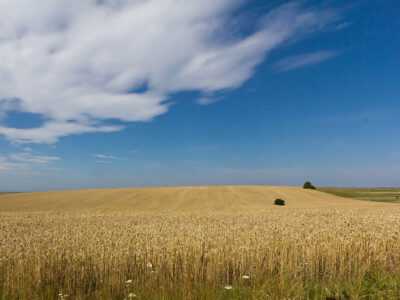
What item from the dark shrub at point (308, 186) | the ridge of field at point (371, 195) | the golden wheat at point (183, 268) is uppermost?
the golden wheat at point (183, 268)

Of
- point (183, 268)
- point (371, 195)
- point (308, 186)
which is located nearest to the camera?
point (183, 268)

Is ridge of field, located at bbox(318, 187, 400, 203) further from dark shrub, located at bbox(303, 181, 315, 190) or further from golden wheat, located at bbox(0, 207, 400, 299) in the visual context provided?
golden wheat, located at bbox(0, 207, 400, 299)

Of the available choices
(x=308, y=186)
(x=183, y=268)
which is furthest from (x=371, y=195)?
(x=183, y=268)

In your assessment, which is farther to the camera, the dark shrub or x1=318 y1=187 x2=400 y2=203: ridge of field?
the dark shrub

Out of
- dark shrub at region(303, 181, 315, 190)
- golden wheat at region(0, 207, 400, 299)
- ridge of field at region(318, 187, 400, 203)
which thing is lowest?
ridge of field at region(318, 187, 400, 203)

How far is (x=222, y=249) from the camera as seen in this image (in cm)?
651

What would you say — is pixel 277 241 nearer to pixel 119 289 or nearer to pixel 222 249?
pixel 222 249

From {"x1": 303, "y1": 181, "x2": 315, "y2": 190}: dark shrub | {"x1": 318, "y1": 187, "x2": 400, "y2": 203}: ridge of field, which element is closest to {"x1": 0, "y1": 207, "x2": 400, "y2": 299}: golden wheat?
{"x1": 318, "y1": 187, "x2": 400, "y2": 203}: ridge of field

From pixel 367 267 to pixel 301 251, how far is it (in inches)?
60.3

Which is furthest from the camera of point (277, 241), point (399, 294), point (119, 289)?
point (277, 241)

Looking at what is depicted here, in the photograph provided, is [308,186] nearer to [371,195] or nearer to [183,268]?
[371,195]

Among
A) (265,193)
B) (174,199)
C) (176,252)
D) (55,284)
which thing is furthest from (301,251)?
(265,193)

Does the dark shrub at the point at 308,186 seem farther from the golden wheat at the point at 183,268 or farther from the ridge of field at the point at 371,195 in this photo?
the golden wheat at the point at 183,268

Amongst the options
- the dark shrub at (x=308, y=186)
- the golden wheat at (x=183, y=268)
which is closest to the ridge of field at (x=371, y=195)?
the dark shrub at (x=308, y=186)
